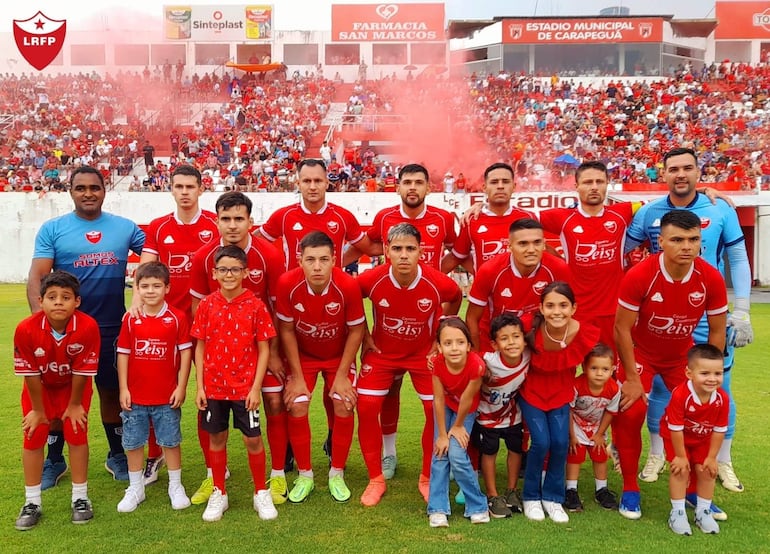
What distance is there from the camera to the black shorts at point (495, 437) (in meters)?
4.36

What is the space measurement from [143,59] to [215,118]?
31.0ft

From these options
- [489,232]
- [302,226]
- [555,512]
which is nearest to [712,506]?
[555,512]

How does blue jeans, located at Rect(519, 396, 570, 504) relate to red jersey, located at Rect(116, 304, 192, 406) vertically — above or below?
below

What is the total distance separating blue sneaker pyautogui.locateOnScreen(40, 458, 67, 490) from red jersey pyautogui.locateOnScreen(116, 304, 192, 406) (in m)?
1.07

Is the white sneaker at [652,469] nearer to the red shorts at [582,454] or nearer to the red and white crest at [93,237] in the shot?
the red shorts at [582,454]

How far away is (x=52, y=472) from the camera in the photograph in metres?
4.90

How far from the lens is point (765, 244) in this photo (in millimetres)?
21656

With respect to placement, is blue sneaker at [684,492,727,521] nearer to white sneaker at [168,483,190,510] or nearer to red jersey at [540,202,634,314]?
red jersey at [540,202,634,314]

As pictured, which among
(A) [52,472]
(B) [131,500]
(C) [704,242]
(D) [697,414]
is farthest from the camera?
(A) [52,472]

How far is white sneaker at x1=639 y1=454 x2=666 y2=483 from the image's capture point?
4.92 metres

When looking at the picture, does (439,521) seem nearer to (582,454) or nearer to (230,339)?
(582,454)

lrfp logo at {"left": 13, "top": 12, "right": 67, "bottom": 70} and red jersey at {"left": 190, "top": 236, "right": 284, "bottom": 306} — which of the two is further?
lrfp logo at {"left": 13, "top": 12, "right": 67, "bottom": 70}

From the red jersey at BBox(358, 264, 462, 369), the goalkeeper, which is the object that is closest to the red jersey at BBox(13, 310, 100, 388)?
the red jersey at BBox(358, 264, 462, 369)

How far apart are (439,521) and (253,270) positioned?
2.20m
